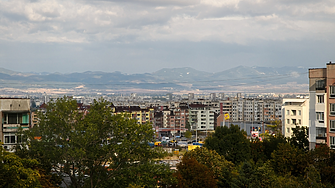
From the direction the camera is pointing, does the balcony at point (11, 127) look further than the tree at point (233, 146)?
No

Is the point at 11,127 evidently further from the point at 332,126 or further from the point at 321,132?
the point at 321,132

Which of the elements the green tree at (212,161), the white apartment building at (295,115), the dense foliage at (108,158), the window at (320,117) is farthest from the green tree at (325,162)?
the white apartment building at (295,115)

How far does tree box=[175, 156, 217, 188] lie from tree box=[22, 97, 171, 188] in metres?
2.01

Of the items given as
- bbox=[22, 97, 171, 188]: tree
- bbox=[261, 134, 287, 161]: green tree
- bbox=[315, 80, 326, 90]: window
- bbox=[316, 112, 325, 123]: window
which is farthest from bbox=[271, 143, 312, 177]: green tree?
bbox=[22, 97, 171, 188]: tree

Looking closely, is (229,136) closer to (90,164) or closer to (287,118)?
(90,164)

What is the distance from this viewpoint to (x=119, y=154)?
21469mm

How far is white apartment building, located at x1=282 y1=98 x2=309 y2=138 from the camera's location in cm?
5003

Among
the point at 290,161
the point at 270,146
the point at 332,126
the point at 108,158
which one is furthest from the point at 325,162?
the point at 108,158

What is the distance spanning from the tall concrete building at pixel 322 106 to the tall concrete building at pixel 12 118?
17903 millimetres

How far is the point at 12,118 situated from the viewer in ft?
81.5

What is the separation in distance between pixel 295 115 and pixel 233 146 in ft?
73.1

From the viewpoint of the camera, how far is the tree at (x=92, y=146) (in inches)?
829

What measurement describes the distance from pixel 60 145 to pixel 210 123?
91.9m

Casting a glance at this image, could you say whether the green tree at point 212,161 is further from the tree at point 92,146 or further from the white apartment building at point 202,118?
the white apartment building at point 202,118
